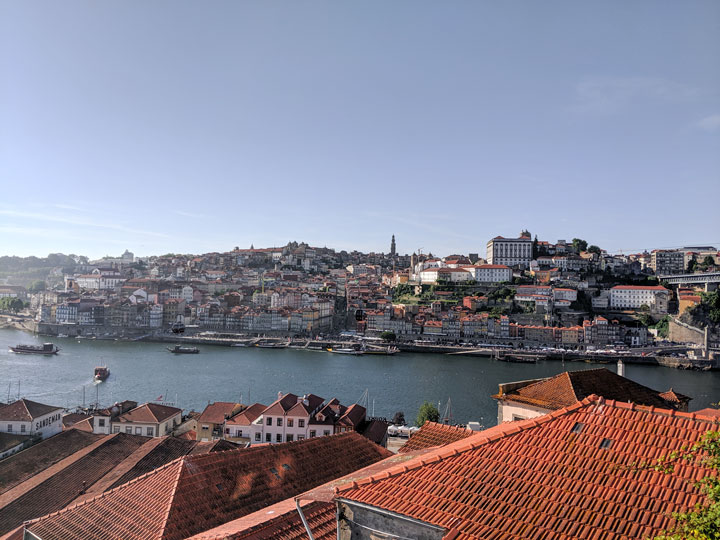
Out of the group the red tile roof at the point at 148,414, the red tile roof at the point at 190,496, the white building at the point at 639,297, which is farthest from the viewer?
the white building at the point at 639,297

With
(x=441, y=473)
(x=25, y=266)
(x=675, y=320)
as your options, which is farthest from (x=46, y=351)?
(x=25, y=266)

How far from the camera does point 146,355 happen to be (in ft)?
111

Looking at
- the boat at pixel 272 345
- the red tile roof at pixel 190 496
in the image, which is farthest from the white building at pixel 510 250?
the red tile roof at pixel 190 496

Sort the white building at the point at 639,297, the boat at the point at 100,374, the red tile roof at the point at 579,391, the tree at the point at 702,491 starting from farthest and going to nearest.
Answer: the white building at the point at 639,297, the boat at the point at 100,374, the red tile roof at the point at 579,391, the tree at the point at 702,491

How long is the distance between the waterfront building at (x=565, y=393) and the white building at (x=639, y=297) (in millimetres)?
46263

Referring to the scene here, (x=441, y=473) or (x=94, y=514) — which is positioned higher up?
(x=441, y=473)

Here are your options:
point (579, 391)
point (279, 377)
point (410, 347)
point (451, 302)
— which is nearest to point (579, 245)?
point (451, 302)

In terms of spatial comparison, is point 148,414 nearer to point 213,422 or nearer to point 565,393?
point 213,422

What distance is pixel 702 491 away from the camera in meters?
1.80

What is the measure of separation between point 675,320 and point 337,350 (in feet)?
92.8

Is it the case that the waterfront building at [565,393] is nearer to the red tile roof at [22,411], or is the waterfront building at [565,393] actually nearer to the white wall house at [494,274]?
the red tile roof at [22,411]

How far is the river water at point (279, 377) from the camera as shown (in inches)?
817

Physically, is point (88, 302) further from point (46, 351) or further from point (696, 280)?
point (696, 280)

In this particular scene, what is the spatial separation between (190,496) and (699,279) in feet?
186
